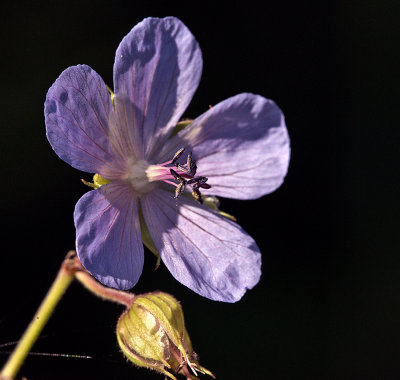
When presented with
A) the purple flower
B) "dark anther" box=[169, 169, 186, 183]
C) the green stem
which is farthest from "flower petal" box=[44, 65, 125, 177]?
the green stem

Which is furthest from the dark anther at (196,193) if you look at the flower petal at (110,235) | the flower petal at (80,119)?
the flower petal at (80,119)

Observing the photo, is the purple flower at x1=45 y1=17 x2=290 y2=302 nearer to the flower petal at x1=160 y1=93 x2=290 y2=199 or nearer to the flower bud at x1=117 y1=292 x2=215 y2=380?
the flower petal at x1=160 y1=93 x2=290 y2=199

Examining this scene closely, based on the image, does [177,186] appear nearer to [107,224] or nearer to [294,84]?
[107,224]

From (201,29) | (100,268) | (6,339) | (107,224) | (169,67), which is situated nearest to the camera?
(100,268)

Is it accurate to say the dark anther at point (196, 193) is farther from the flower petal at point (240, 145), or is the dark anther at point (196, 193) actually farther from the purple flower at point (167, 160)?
the flower petal at point (240, 145)

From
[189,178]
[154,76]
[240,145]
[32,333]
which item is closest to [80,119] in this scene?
[154,76]

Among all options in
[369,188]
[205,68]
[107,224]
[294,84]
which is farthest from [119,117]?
[369,188]

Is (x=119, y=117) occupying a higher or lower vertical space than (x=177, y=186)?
higher
